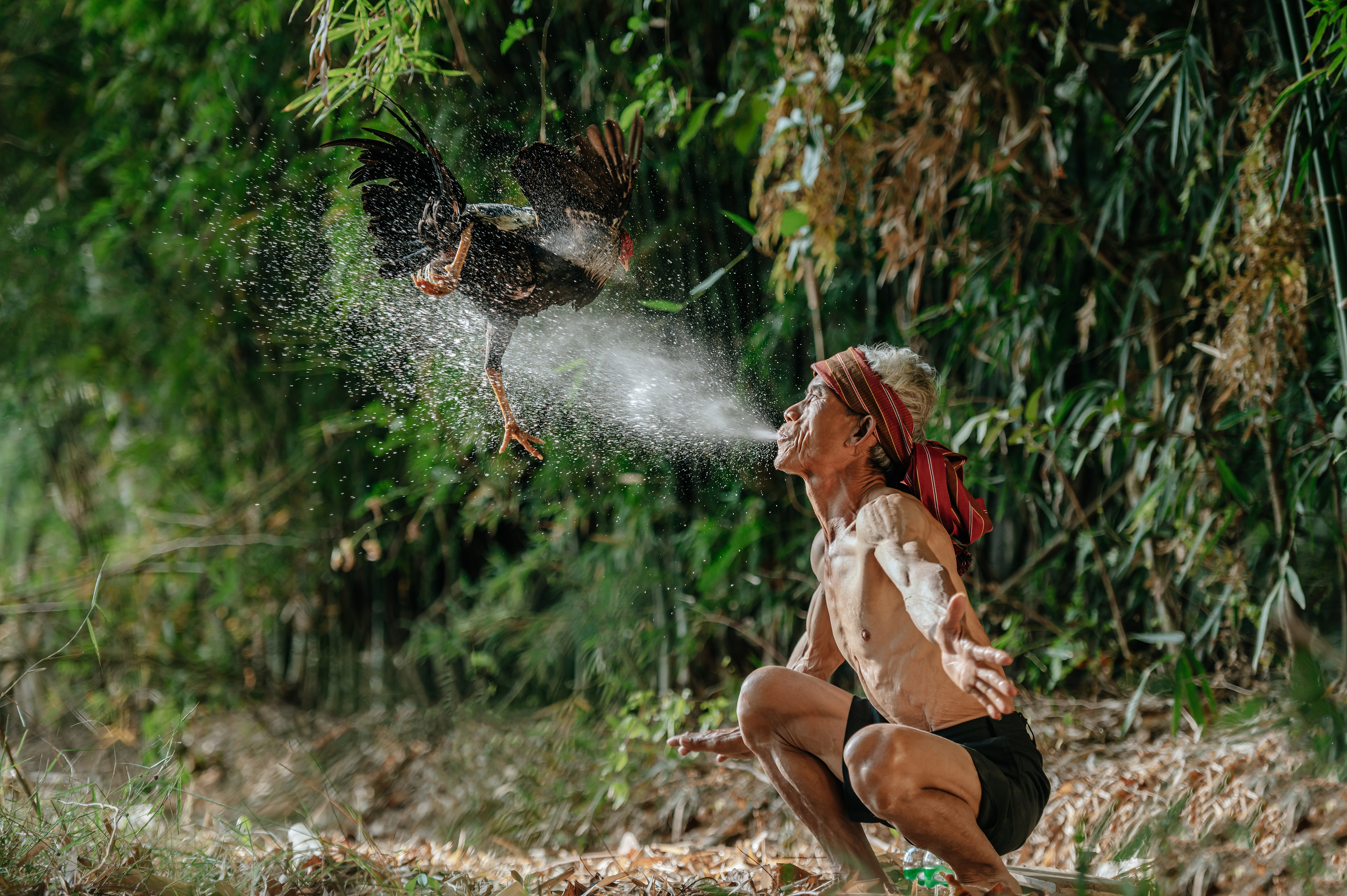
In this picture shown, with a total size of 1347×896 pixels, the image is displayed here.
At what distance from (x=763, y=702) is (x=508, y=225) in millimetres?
851

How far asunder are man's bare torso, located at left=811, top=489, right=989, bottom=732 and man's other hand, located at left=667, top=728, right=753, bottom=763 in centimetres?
25

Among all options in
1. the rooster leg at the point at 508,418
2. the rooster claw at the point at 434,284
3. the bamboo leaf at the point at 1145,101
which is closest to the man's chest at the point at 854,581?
the rooster leg at the point at 508,418

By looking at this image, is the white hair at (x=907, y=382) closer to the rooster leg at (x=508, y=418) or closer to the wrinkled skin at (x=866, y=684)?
the wrinkled skin at (x=866, y=684)

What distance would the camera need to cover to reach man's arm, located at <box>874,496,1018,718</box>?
1.13 m

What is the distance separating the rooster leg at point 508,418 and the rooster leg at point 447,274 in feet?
0.60

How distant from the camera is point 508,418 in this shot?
1.62 metres

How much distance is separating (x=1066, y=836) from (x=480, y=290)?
1943 millimetres

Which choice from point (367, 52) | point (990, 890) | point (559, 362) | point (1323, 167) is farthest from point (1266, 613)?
point (367, 52)

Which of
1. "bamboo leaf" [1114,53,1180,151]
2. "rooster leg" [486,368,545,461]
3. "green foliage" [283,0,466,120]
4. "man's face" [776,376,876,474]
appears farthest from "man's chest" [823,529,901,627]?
"bamboo leaf" [1114,53,1180,151]

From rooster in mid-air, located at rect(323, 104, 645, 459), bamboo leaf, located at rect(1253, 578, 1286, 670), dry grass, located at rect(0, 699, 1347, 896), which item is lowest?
dry grass, located at rect(0, 699, 1347, 896)

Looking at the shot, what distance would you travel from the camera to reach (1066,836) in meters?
2.40

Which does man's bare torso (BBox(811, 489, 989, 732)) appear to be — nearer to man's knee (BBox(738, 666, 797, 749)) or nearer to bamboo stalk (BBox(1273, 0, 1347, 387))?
man's knee (BBox(738, 666, 797, 749))

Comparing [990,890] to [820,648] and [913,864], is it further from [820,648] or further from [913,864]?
[820,648]

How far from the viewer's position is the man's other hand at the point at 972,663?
110 centimetres
